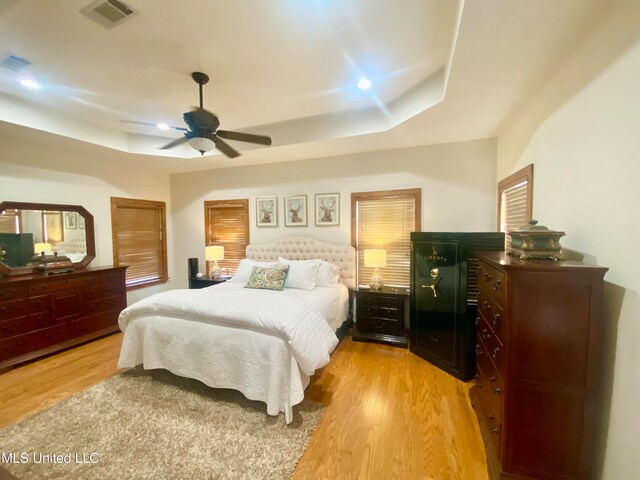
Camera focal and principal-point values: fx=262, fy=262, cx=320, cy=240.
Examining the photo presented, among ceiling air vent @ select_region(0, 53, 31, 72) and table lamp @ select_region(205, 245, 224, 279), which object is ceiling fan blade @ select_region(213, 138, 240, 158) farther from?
table lamp @ select_region(205, 245, 224, 279)

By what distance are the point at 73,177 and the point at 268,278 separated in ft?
10.8

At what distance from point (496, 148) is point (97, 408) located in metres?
4.96

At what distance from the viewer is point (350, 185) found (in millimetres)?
4039

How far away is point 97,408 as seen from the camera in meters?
2.23

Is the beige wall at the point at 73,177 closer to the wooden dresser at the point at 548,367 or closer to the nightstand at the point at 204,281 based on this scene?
the nightstand at the point at 204,281

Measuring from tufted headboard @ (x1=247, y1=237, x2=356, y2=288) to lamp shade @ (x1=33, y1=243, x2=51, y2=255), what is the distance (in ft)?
8.61

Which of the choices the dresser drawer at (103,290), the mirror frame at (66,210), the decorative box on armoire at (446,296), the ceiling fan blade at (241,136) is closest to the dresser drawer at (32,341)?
the dresser drawer at (103,290)

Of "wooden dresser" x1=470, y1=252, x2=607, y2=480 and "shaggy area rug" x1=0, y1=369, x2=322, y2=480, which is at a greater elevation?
"wooden dresser" x1=470, y1=252, x2=607, y2=480

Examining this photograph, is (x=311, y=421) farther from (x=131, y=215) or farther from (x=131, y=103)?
(x=131, y=215)

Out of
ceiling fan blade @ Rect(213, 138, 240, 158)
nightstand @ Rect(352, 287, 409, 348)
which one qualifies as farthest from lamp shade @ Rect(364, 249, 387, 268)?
ceiling fan blade @ Rect(213, 138, 240, 158)

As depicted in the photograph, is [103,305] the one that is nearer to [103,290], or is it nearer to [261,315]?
[103,290]

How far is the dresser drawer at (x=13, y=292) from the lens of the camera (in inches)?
112

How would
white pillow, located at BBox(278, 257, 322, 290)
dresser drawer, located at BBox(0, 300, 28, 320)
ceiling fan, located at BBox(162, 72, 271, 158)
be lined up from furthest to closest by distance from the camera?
white pillow, located at BBox(278, 257, 322, 290) < dresser drawer, located at BBox(0, 300, 28, 320) < ceiling fan, located at BBox(162, 72, 271, 158)

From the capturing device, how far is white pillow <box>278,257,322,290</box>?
11.4ft
